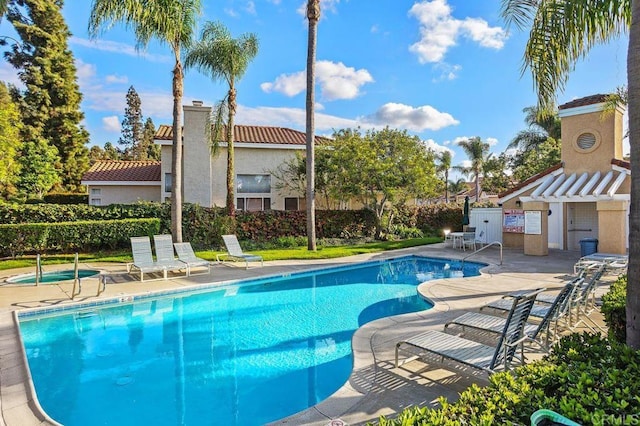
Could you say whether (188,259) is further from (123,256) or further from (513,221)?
(513,221)

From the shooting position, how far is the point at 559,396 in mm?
3006

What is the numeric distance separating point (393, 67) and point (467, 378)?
20309mm

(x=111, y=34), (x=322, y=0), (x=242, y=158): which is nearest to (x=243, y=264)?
(x=111, y=34)

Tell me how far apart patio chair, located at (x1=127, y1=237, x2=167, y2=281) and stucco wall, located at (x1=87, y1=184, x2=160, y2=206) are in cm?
1294

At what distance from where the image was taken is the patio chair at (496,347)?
491 centimetres

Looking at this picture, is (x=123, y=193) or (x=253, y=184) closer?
(x=123, y=193)

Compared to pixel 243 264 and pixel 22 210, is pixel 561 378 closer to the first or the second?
pixel 243 264

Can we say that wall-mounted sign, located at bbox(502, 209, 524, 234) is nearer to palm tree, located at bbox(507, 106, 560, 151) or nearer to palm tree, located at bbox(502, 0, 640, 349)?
palm tree, located at bbox(502, 0, 640, 349)

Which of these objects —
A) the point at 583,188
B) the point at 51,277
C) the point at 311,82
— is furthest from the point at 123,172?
the point at 583,188

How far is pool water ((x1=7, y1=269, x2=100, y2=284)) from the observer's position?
13.4 m

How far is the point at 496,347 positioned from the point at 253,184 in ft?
79.3

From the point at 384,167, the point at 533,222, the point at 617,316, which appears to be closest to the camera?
the point at 617,316

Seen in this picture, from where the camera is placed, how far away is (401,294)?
497 inches

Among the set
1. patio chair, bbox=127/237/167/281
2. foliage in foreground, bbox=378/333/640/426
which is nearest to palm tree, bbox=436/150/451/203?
patio chair, bbox=127/237/167/281
